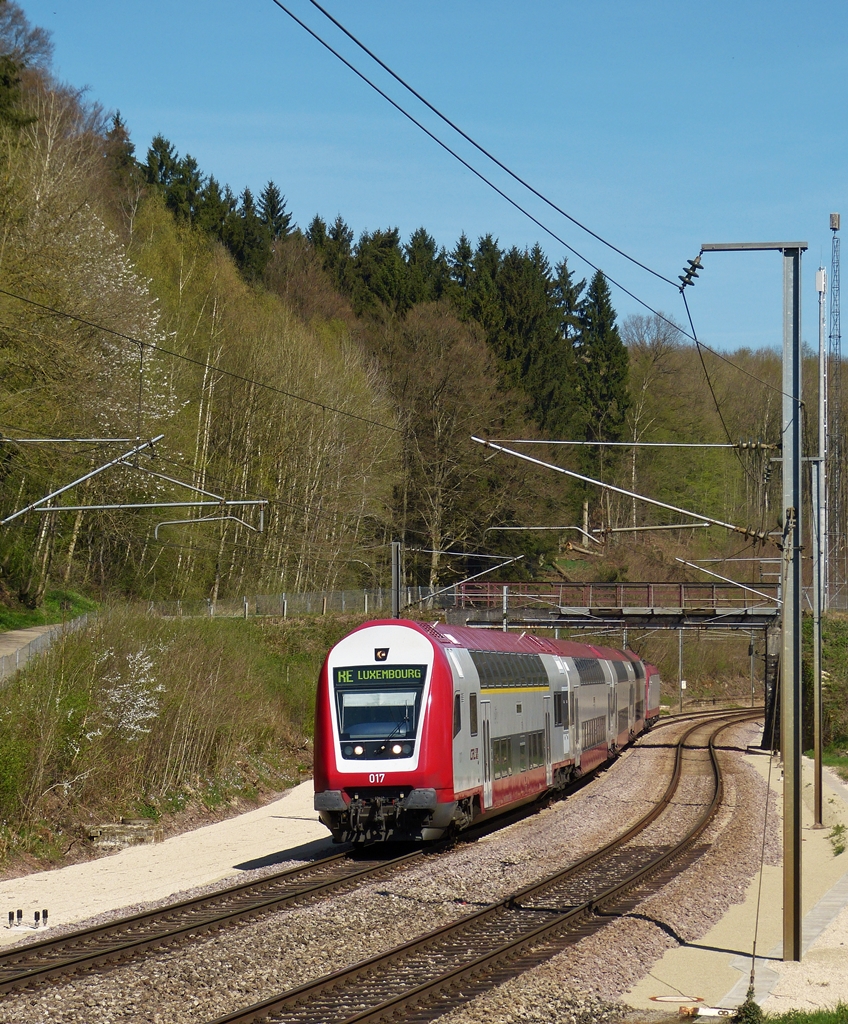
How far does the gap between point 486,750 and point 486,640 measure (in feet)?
8.13

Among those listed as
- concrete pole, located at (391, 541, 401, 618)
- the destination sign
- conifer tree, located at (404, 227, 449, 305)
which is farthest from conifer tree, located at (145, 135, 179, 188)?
the destination sign

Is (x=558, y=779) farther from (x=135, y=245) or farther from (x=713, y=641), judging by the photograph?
(x=713, y=641)

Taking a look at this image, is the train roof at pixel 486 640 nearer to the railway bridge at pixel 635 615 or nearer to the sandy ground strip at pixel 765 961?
the sandy ground strip at pixel 765 961

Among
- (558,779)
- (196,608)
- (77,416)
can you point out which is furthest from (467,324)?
(558,779)

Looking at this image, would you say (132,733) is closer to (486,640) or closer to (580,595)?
(486,640)

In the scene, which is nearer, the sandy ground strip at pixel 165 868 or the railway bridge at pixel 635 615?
the sandy ground strip at pixel 165 868

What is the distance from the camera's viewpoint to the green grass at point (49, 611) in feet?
128

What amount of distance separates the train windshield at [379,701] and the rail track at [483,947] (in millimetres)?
3145

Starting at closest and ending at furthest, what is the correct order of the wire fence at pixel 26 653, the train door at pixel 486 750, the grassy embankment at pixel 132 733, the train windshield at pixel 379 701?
the train windshield at pixel 379 701, the train door at pixel 486 750, the grassy embankment at pixel 132 733, the wire fence at pixel 26 653

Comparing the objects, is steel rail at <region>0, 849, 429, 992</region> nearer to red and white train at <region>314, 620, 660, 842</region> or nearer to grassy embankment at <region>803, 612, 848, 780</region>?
red and white train at <region>314, 620, 660, 842</region>

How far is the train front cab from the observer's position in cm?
1816

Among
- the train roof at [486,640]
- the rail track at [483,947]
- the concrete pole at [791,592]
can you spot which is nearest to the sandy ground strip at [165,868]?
the train roof at [486,640]

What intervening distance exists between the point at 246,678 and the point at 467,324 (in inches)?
1734

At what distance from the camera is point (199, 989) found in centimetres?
1084
